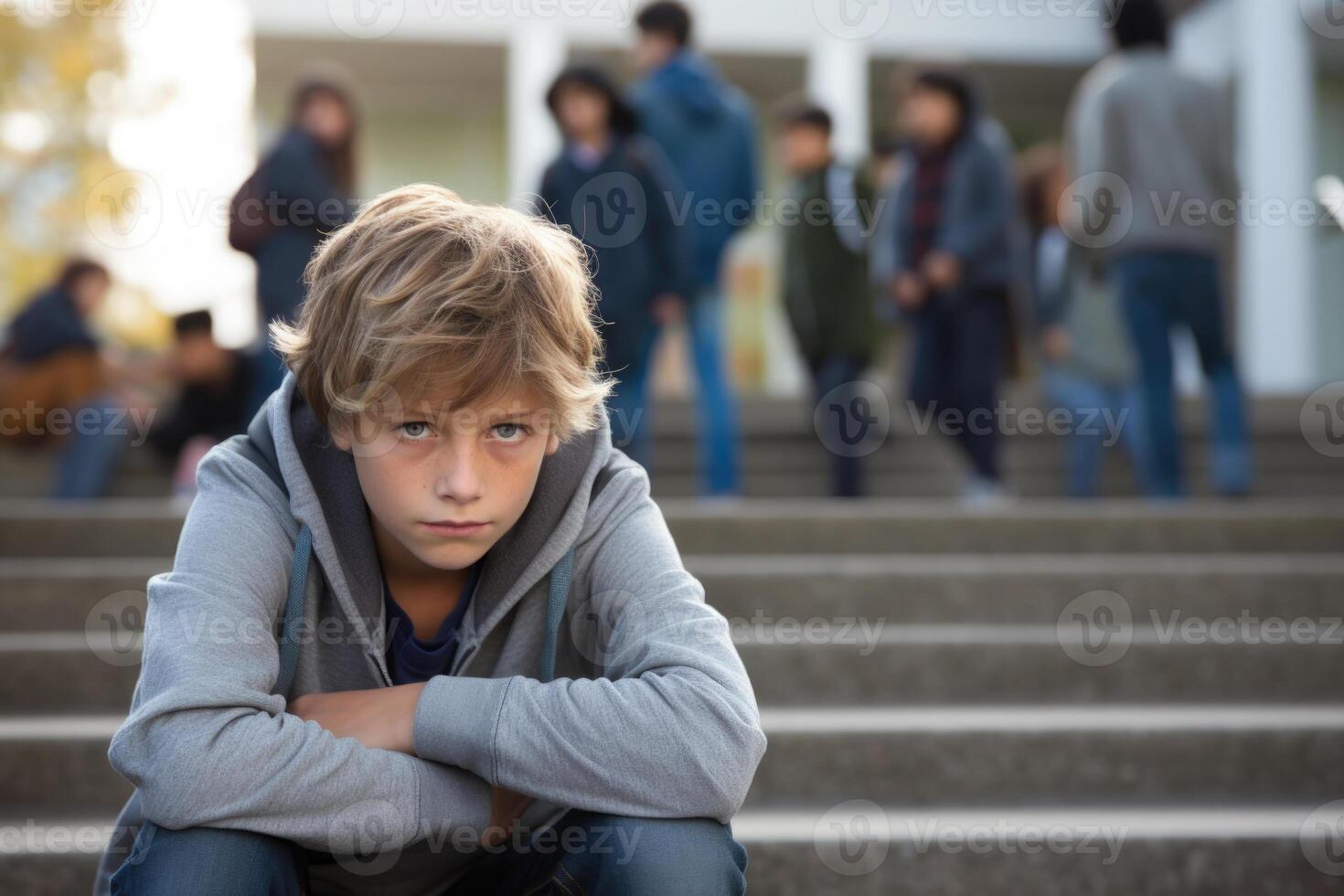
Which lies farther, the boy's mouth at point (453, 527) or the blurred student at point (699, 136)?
the blurred student at point (699, 136)

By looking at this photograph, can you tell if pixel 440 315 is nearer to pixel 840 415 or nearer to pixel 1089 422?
pixel 840 415

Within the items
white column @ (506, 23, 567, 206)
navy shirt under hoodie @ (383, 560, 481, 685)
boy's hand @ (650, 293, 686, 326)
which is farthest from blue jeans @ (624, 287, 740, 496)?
white column @ (506, 23, 567, 206)

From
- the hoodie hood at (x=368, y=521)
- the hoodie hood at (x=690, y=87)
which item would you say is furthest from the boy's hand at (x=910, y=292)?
the hoodie hood at (x=368, y=521)

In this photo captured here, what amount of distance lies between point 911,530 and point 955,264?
1173 millimetres

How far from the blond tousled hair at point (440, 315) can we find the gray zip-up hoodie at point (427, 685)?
0.14 meters

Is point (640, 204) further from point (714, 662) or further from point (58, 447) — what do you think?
point (714, 662)

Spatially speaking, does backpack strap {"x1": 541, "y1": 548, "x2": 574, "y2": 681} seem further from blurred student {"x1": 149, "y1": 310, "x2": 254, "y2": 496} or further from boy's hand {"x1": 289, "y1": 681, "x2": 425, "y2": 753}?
blurred student {"x1": 149, "y1": 310, "x2": 254, "y2": 496}

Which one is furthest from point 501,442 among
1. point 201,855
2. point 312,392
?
point 201,855

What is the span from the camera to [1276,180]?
352 inches

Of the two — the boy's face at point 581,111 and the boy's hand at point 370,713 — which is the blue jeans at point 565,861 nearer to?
the boy's hand at point 370,713

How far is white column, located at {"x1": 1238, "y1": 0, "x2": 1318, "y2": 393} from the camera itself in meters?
8.94

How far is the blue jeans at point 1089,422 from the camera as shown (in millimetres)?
4660

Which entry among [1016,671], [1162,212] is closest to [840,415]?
[1162,212]

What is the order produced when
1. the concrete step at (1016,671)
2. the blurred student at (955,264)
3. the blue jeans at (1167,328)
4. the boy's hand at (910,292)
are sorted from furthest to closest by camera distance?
1. the boy's hand at (910,292)
2. the blurred student at (955,264)
3. the blue jeans at (1167,328)
4. the concrete step at (1016,671)
